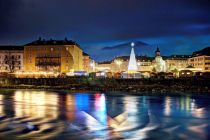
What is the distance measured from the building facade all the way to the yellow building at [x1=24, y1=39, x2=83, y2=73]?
6.63 m

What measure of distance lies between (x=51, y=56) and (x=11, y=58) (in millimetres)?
18236

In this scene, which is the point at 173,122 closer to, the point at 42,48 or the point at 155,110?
the point at 155,110

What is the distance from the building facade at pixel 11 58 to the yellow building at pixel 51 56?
21.7 feet

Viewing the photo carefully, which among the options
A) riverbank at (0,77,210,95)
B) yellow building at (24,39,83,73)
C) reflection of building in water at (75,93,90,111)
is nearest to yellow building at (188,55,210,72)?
yellow building at (24,39,83,73)

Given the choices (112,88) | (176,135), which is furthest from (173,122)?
(112,88)

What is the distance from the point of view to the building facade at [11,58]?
14562 cm

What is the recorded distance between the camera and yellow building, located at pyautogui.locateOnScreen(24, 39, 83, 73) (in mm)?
137625

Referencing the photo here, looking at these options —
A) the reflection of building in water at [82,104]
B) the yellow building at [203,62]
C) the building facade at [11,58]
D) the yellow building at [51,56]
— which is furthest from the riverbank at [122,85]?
the yellow building at [203,62]

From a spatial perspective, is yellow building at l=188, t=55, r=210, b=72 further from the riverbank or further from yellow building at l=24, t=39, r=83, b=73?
the riverbank

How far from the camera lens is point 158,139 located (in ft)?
74.5

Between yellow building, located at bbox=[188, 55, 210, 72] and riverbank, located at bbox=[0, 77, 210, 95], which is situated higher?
yellow building, located at bbox=[188, 55, 210, 72]

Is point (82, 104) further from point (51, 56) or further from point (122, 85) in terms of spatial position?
point (51, 56)

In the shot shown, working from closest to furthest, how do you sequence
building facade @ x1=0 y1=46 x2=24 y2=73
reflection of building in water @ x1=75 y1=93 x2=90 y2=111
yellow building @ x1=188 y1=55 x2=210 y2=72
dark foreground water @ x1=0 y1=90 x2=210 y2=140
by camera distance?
dark foreground water @ x1=0 y1=90 x2=210 y2=140
reflection of building in water @ x1=75 y1=93 x2=90 y2=111
building facade @ x1=0 y1=46 x2=24 y2=73
yellow building @ x1=188 y1=55 x2=210 y2=72

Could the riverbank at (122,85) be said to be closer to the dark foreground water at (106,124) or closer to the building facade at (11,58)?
the dark foreground water at (106,124)
